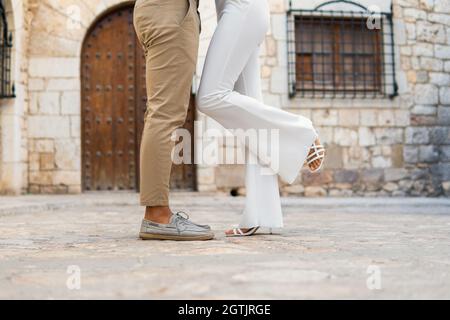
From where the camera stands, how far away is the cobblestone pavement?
1223 mm

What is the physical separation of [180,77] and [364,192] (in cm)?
519

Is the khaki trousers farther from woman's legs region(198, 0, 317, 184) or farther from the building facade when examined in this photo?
the building facade

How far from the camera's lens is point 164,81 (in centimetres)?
230

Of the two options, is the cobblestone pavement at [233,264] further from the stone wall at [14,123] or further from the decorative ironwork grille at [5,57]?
the decorative ironwork grille at [5,57]

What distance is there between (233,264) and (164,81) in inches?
39.6

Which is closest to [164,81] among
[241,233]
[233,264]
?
[241,233]

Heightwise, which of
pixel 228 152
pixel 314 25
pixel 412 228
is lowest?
pixel 412 228

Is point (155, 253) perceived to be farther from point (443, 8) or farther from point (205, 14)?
point (443, 8)

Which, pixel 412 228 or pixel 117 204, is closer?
pixel 412 228

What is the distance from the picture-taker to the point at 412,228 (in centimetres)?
307

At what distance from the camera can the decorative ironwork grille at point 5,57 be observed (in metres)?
6.31

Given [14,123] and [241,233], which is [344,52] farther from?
[241,233]
